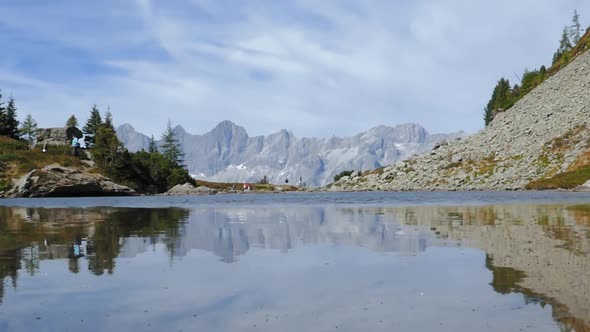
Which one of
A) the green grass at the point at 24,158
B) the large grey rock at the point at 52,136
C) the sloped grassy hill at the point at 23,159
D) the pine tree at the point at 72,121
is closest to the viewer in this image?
the sloped grassy hill at the point at 23,159

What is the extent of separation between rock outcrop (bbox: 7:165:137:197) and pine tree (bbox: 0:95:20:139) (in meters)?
62.6

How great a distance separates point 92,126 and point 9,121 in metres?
26.0

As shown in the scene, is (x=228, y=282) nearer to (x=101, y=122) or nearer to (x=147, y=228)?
(x=147, y=228)

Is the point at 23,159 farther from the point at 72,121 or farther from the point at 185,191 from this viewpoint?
the point at 72,121

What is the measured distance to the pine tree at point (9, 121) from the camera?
17325cm

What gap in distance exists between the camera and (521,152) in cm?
14250

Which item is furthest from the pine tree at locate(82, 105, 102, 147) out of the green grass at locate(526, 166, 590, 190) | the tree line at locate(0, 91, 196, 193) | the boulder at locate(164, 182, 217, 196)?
the green grass at locate(526, 166, 590, 190)

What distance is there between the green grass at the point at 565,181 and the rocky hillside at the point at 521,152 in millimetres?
262

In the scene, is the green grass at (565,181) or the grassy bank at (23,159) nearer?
the green grass at (565,181)

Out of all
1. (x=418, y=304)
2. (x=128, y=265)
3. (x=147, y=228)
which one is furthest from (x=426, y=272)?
(x=147, y=228)

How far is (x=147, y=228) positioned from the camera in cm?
3469

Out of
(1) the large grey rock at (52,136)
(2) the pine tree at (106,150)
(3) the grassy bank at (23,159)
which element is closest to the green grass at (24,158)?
(3) the grassy bank at (23,159)

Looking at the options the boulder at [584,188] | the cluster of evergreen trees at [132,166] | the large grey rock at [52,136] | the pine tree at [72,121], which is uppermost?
the pine tree at [72,121]

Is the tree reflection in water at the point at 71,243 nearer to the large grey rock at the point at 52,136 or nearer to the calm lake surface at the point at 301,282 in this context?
the calm lake surface at the point at 301,282
